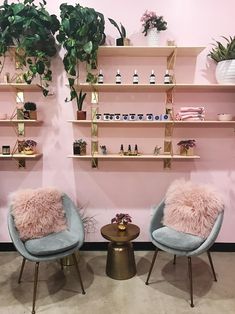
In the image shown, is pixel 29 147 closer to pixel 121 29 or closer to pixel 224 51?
pixel 121 29

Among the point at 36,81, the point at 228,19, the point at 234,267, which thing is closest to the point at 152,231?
the point at 234,267

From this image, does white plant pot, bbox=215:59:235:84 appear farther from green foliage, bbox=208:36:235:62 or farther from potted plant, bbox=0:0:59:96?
potted plant, bbox=0:0:59:96

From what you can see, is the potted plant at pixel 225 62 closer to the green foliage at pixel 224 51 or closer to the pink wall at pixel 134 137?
the green foliage at pixel 224 51

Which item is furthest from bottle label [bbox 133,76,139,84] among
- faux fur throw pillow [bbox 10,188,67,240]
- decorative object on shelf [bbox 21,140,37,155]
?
faux fur throw pillow [bbox 10,188,67,240]

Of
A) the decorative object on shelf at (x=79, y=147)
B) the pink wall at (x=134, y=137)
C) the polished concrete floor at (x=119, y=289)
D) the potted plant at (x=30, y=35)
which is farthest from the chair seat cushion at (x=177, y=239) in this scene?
the potted plant at (x=30, y=35)

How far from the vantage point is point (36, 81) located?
2.83 metres

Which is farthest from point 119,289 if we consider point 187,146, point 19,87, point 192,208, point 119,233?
point 19,87

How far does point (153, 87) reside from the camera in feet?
8.93

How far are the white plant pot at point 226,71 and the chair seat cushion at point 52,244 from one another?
6.51 ft

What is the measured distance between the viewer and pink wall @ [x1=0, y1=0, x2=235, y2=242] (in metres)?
2.79

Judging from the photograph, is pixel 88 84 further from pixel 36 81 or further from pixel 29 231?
pixel 29 231

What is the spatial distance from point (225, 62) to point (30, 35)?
1808mm

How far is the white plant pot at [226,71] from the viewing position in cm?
259

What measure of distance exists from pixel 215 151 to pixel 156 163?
632mm
